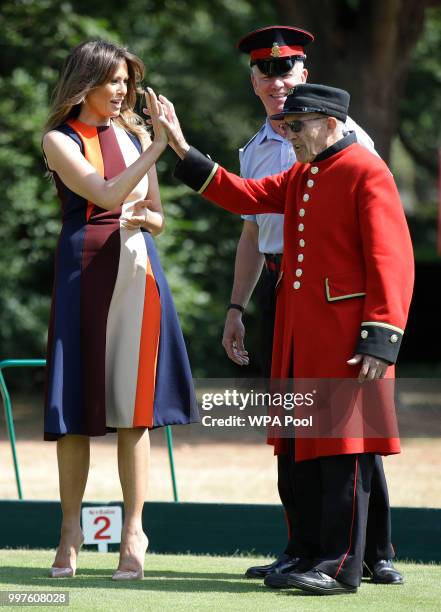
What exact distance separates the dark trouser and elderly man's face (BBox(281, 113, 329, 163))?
636 millimetres

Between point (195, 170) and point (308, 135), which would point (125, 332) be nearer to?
point (195, 170)

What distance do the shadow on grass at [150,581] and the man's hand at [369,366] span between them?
79cm

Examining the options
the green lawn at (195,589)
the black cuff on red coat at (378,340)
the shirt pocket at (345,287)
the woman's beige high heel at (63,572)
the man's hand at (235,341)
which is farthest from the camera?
the man's hand at (235,341)

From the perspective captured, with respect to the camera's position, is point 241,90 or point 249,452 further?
point 241,90

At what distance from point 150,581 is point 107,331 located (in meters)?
0.91

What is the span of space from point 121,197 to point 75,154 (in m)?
0.26

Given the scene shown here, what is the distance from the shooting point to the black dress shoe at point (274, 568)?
468cm

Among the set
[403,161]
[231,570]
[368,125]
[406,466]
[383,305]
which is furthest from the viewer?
[403,161]

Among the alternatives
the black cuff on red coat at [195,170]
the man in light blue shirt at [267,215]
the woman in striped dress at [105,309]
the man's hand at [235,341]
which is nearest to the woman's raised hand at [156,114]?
the woman in striped dress at [105,309]

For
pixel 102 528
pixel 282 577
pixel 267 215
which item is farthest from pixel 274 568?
pixel 267 215

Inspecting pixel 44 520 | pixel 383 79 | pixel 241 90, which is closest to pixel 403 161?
pixel 241 90

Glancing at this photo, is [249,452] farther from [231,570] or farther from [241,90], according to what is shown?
[241,90]

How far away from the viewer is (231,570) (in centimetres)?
499

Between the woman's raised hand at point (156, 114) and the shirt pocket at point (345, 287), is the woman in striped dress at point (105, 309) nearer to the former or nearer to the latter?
the woman's raised hand at point (156, 114)
